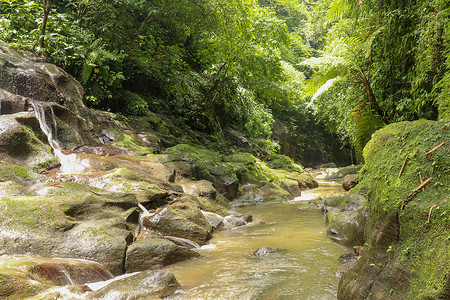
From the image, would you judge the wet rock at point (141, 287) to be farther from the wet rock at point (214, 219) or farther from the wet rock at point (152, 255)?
the wet rock at point (214, 219)

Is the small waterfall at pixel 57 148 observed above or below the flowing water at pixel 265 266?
above

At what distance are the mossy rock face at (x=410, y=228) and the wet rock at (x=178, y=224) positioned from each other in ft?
9.65

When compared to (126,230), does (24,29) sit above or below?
above

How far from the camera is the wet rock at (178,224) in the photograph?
5238 mm

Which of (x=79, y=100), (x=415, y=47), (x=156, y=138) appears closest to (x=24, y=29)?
(x=79, y=100)

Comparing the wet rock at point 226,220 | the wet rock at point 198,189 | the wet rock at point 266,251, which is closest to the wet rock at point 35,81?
the wet rock at point 198,189

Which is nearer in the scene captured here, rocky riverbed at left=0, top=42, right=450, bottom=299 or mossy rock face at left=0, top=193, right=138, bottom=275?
rocky riverbed at left=0, top=42, right=450, bottom=299

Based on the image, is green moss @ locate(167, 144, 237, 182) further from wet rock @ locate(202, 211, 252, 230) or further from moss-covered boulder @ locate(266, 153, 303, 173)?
moss-covered boulder @ locate(266, 153, 303, 173)

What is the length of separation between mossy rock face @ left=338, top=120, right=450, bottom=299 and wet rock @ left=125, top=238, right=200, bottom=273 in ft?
7.73

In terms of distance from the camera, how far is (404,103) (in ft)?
16.9

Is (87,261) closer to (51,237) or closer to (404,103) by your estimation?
(51,237)

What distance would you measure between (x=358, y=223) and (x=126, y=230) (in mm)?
3792

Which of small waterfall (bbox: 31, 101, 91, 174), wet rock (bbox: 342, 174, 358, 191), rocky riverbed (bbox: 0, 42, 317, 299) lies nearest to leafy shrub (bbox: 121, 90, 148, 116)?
rocky riverbed (bbox: 0, 42, 317, 299)

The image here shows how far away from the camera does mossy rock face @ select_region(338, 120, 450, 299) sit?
6.60 feet
